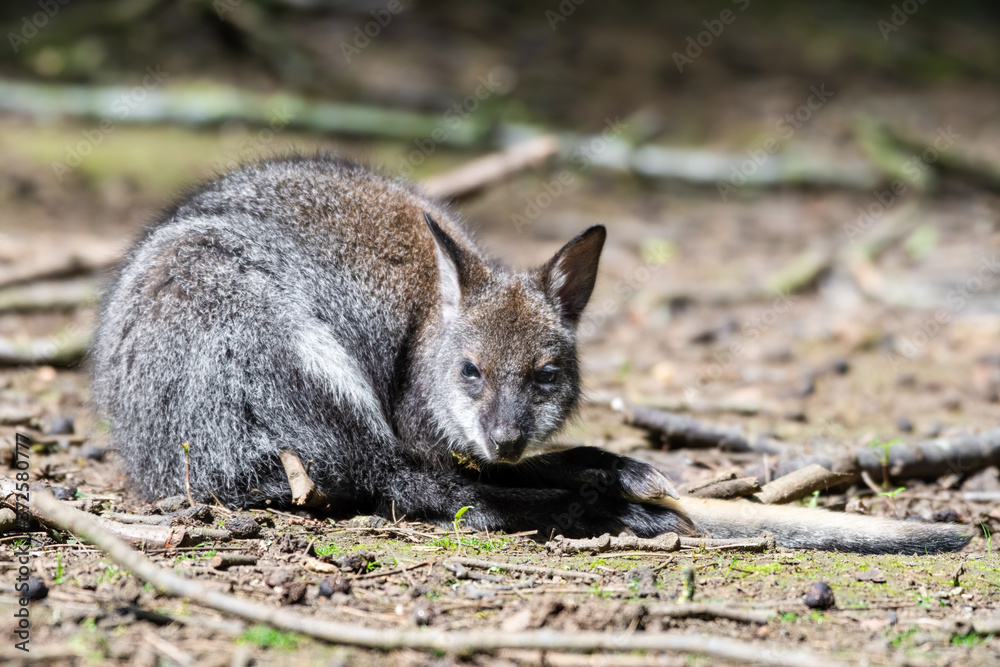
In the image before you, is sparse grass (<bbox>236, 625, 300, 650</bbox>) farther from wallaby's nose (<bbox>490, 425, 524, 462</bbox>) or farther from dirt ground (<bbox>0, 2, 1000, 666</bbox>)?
wallaby's nose (<bbox>490, 425, 524, 462</bbox>)

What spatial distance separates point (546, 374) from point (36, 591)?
2.40m

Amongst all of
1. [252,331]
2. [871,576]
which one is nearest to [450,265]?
[252,331]

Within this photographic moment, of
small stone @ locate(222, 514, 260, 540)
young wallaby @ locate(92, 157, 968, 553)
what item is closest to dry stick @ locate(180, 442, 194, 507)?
young wallaby @ locate(92, 157, 968, 553)

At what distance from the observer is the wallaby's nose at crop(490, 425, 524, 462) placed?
4.05m

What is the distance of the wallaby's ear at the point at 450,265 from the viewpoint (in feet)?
14.7

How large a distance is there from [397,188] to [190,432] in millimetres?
1919

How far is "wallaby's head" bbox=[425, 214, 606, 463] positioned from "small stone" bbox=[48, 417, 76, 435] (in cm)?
254

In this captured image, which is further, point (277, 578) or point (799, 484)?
point (799, 484)

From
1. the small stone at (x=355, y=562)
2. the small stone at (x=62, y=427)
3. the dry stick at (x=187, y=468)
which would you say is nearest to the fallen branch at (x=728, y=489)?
the small stone at (x=355, y=562)

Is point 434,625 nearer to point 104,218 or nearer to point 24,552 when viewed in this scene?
point 24,552

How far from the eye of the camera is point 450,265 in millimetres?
4586

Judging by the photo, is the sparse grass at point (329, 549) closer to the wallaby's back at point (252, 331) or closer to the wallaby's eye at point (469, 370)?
the wallaby's back at point (252, 331)

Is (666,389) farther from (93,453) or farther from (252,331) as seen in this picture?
(93,453)

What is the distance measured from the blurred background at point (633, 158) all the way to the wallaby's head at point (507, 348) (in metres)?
1.40
